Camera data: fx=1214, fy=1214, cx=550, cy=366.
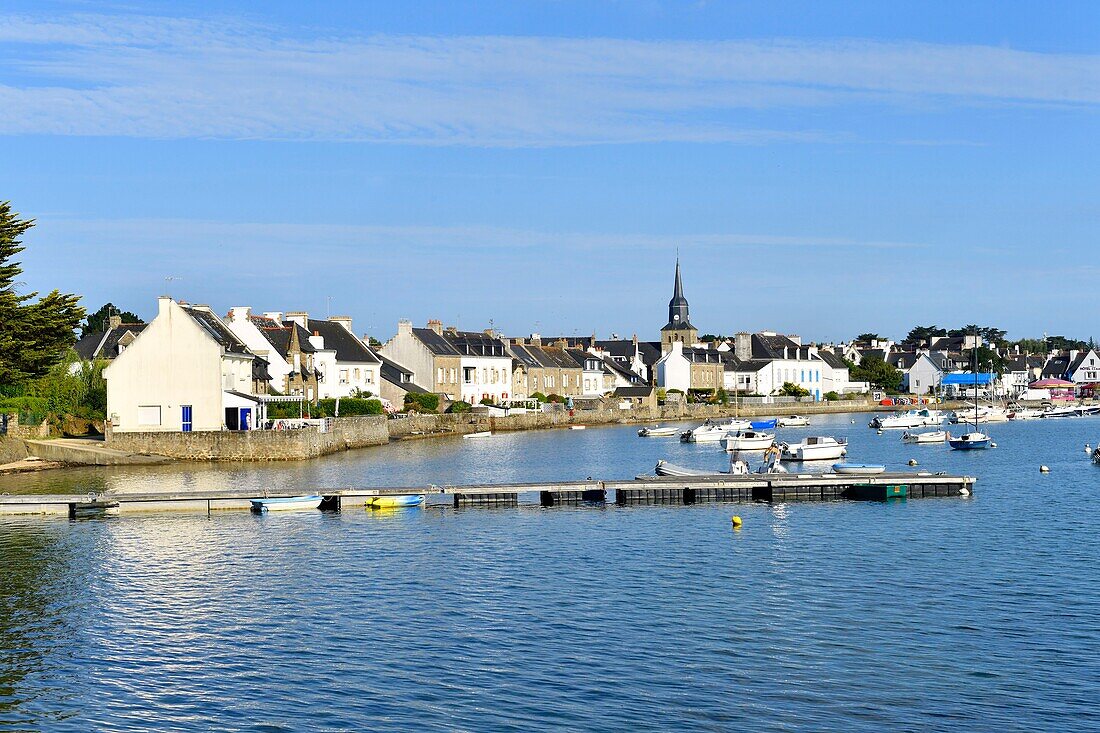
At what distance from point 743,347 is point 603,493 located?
120008 millimetres

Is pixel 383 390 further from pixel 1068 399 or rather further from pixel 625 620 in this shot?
pixel 1068 399

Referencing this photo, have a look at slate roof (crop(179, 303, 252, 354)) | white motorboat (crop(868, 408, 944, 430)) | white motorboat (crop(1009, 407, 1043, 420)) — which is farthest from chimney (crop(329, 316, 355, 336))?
white motorboat (crop(1009, 407, 1043, 420))

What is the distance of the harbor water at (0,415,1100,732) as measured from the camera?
21.7 meters

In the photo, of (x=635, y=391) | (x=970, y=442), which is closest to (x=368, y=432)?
(x=970, y=442)

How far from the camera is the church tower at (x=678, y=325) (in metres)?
168

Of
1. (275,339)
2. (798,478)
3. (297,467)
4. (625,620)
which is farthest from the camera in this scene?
(275,339)

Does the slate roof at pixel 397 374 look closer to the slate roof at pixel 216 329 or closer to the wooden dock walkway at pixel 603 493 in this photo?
the slate roof at pixel 216 329

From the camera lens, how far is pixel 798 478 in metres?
50.8

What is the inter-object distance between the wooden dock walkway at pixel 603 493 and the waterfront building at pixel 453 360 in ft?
208

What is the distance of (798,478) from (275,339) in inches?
1866

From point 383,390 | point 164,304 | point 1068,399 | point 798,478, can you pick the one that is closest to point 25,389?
point 164,304

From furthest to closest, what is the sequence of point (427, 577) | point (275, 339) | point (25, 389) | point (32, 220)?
point (275, 339) < point (25, 389) < point (32, 220) < point (427, 577)

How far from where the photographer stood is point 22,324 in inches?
2415

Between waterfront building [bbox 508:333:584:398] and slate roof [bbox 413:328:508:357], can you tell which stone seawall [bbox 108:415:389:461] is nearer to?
slate roof [bbox 413:328:508:357]
